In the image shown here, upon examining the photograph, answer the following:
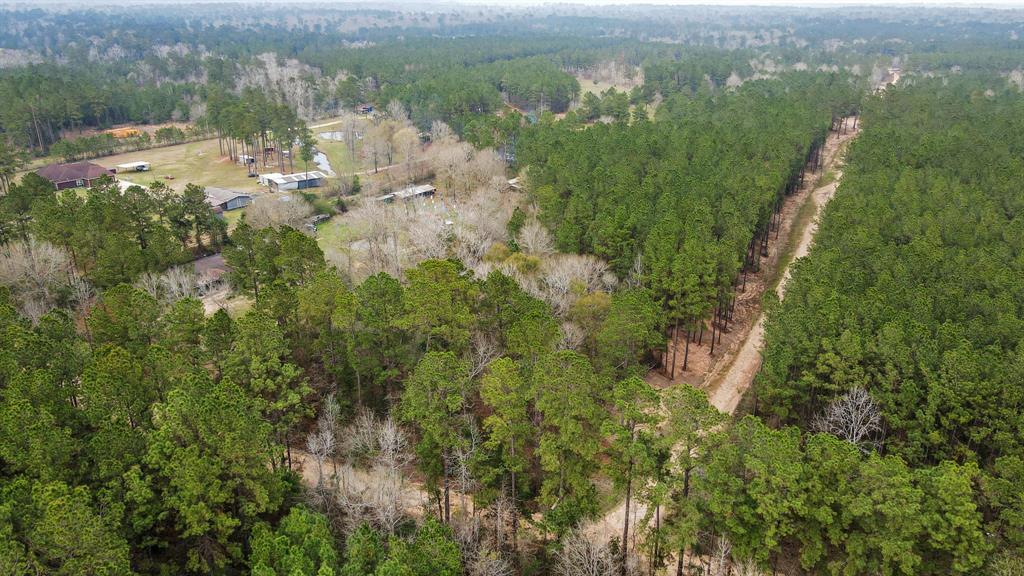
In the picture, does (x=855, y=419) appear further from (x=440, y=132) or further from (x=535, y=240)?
(x=440, y=132)

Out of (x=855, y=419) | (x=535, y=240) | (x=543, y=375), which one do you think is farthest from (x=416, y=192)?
(x=855, y=419)

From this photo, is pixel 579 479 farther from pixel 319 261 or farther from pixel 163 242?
pixel 163 242

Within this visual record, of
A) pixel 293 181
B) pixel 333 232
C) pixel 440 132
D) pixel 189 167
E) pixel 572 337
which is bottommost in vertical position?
pixel 333 232

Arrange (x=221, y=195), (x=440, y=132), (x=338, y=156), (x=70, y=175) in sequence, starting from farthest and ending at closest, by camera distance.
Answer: (x=338, y=156), (x=440, y=132), (x=70, y=175), (x=221, y=195)

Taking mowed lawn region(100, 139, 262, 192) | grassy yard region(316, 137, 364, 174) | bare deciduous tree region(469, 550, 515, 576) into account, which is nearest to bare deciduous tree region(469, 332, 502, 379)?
bare deciduous tree region(469, 550, 515, 576)

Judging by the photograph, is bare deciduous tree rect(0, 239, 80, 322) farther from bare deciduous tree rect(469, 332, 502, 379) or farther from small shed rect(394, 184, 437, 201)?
small shed rect(394, 184, 437, 201)

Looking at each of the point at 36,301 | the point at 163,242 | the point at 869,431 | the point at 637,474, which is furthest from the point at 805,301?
the point at 36,301
